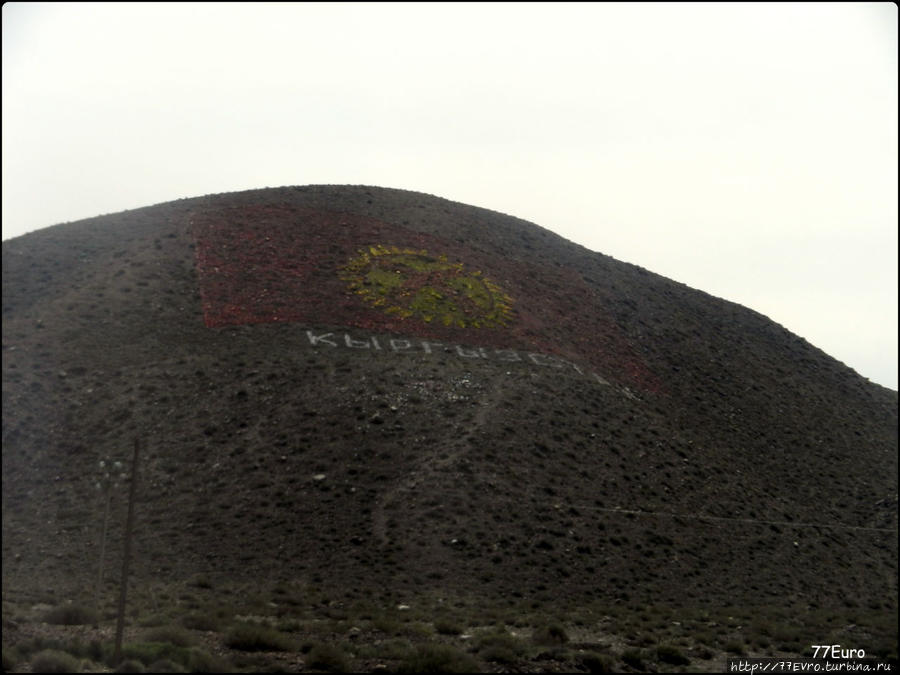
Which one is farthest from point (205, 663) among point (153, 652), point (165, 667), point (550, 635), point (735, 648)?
point (735, 648)

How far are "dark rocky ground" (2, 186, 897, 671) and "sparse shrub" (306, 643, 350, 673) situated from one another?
16 cm

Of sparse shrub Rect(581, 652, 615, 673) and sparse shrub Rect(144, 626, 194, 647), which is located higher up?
sparse shrub Rect(144, 626, 194, 647)

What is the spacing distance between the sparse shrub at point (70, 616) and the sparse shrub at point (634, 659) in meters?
11.1

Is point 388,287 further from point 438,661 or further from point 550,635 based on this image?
point 438,661

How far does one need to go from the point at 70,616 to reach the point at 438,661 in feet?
25.6

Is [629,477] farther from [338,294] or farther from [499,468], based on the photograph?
[338,294]

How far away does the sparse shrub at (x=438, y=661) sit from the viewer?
17.0 m

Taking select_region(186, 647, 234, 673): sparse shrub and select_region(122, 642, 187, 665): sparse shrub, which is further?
select_region(122, 642, 187, 665): sparse shrub

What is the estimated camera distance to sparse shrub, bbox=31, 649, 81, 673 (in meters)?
15.0

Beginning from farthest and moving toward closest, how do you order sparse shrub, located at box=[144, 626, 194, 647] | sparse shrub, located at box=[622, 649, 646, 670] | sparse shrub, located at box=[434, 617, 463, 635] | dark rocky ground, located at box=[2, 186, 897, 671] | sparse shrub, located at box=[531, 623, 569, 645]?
1. dark rocky ground, located at box=[2, 186, 897, 671]
2. sparse shrub, located at box=[434, 617, 463, 635]
3. sparse shrub, located at box=[531, 623, 569, 645]
4. sparse shrub, located at box=[622, 649, 646, 670]
5. sparse shrub, located at box=[144, 626, 194, 647]

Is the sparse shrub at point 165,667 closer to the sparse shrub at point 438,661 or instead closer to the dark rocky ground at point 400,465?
the dark rocky ground at point 400,465

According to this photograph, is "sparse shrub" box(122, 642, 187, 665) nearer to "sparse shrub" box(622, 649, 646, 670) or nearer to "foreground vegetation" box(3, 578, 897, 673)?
"foreground vegetation" box(3, 578, 897, 673)

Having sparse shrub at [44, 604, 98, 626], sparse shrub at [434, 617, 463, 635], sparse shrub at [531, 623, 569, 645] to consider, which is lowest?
sparse shrub at [531, 623, 569, 645]

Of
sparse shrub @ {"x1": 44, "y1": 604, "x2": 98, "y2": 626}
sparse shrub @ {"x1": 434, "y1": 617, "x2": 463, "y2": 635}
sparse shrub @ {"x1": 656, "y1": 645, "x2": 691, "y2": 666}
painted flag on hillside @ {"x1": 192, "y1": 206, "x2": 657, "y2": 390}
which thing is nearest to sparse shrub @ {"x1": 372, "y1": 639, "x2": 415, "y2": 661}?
sparse shrub @ {"x1": 434, "y1": 617, "x2": 463, "y2": 635}
